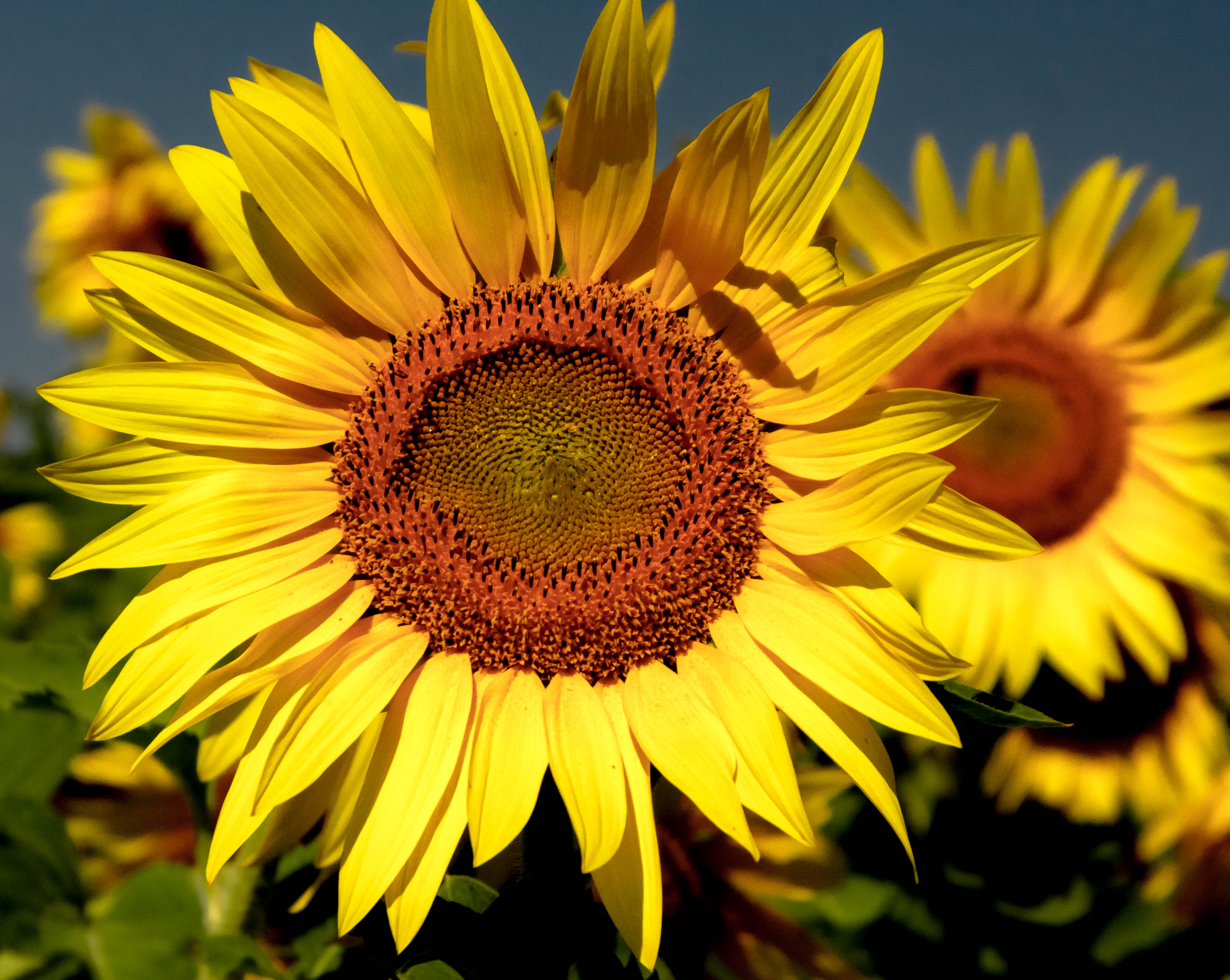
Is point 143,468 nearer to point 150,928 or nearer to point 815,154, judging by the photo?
point 150,928

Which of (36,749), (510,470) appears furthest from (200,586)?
(36,749)

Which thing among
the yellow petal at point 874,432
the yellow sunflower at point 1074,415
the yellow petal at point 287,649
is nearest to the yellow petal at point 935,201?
the yellow sunflower at point 1074,415

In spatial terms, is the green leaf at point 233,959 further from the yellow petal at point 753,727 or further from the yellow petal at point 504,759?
the yellow petal at point 753,727

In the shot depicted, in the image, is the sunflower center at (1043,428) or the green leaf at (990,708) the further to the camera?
the sunflower center at (1043,428)

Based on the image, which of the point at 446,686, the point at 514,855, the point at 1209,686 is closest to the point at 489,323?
the point at 446,686

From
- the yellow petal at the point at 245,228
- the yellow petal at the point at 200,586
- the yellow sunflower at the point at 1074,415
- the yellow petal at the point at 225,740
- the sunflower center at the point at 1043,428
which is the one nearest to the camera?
the yellow petal at the point at 200,586

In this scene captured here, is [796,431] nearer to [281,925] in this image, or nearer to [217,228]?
[217,228]
